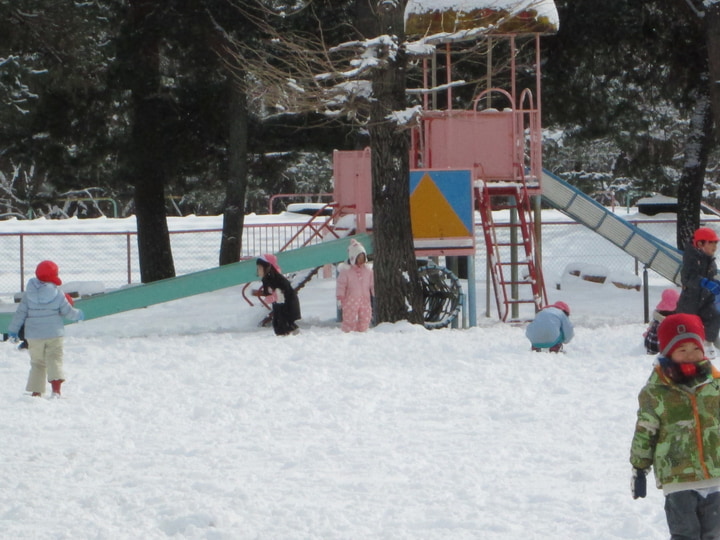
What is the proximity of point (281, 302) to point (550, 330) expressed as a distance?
152 inches

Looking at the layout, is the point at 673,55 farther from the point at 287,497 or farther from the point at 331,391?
the point at 287,497

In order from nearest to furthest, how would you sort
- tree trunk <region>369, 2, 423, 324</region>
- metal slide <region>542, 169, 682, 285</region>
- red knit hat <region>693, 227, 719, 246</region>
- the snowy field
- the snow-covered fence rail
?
1. the snowy field
2. red knit hat <region>693, 227, 719, 246</region>
3. tree trunk <region>369, 2, 423, 324</region>
4. metal slide <region>542, 169, 682, 285</region>
5. the snow-covered fence rail

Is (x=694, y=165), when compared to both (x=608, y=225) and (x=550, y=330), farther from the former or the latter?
(x=550, y=330)

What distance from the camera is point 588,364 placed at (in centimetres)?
1176

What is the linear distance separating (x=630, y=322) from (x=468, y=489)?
11083mm

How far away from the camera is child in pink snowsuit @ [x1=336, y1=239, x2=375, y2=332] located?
15.6m

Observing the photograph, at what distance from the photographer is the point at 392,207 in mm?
15875

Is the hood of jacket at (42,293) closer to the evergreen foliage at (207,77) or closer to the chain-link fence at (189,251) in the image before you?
the evergreen foliage at (207,77)

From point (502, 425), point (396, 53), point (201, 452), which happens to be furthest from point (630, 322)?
point (201, 452)

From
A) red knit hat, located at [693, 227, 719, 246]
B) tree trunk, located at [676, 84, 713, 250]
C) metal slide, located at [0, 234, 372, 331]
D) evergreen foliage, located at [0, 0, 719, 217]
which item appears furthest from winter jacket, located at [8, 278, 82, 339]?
tree trunk, located at [676, 84, 713, 250]

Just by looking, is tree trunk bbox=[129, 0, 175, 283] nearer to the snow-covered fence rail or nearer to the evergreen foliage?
the evergreen foliage

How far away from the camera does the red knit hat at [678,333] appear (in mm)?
4973

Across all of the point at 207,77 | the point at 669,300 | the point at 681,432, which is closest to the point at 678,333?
the point at 681,432

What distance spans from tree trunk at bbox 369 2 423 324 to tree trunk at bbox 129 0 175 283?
20.7 feet
